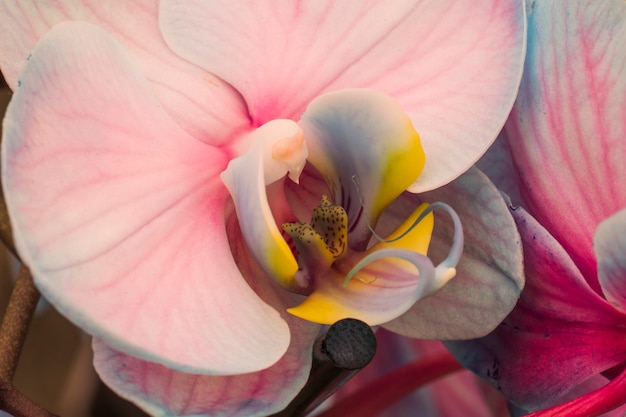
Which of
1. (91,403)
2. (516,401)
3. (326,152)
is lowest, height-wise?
(91,403)

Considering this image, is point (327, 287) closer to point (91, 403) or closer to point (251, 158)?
point (251, 158)

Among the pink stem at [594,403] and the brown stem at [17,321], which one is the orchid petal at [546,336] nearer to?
the pink stem at [594,403]

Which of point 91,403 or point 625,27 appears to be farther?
point 91,403

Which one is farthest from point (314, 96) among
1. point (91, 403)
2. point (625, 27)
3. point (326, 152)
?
point (91, 403)

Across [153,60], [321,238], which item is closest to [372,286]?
[321,238]

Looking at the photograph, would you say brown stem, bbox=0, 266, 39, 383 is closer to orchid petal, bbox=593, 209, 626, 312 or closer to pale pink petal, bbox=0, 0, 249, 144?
pale pink petal, bbox=0, 0, 249, 144

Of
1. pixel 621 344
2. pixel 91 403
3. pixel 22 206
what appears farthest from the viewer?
pixel 91 403

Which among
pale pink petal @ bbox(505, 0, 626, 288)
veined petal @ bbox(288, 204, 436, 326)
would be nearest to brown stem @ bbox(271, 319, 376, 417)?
veined petal @ bbox(288, 204, 436, 326)
